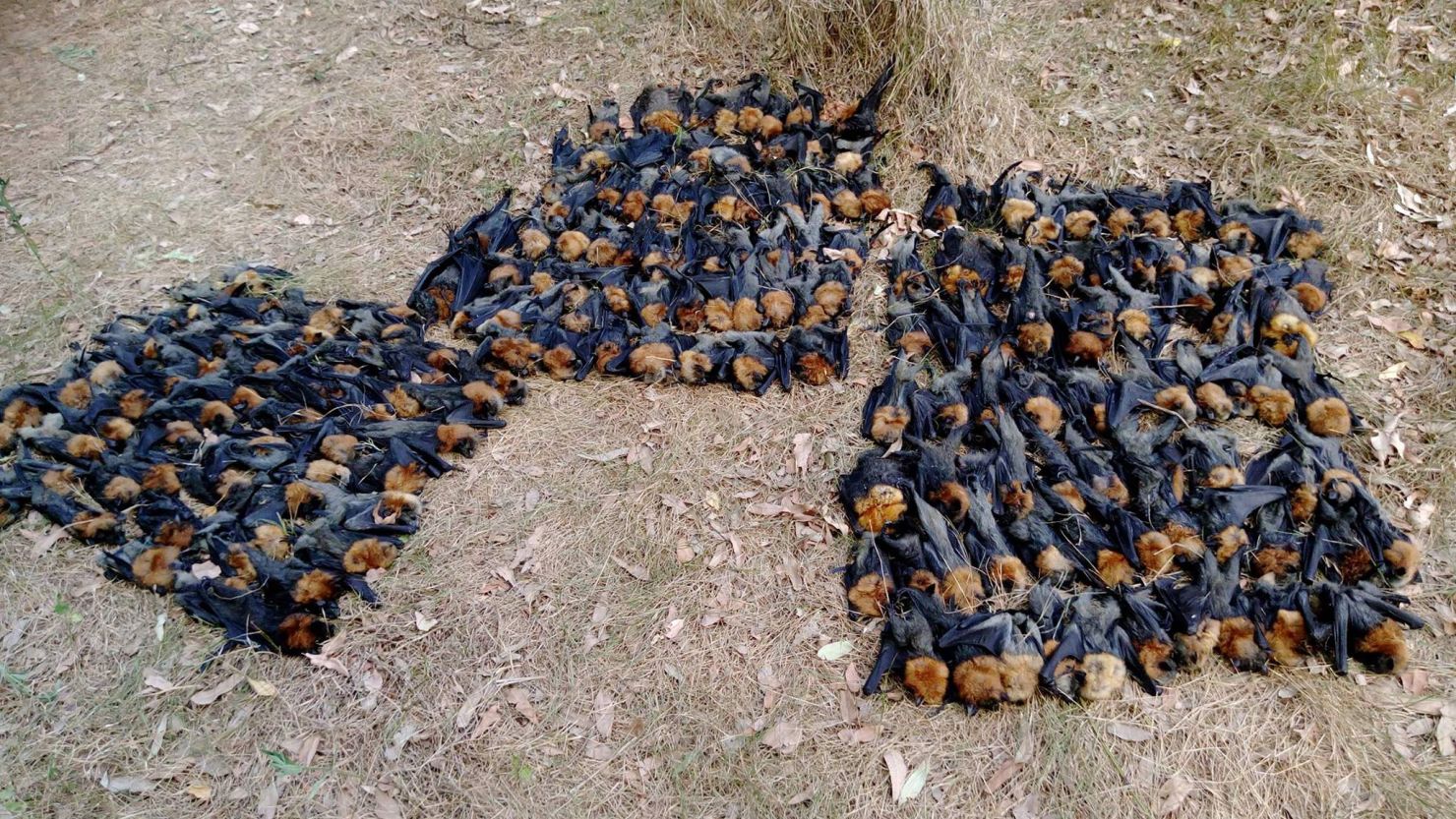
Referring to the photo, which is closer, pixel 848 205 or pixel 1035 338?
pixel 1035 338

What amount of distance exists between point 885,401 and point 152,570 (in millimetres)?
3875

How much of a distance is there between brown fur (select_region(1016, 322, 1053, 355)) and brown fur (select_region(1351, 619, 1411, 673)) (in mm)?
2009

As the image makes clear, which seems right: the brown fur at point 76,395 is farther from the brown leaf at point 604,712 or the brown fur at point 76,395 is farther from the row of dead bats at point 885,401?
the brown leaf at point 604,712

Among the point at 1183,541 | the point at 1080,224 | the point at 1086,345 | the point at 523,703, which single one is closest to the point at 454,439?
the point at 523,703

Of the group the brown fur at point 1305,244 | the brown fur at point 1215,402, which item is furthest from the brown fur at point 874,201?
the brown fur at point 1305,244

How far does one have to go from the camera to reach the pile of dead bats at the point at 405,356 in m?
4.21

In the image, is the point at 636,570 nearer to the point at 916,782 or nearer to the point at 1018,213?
the point at 916,782

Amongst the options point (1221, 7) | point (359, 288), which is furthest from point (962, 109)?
point (359, 288)

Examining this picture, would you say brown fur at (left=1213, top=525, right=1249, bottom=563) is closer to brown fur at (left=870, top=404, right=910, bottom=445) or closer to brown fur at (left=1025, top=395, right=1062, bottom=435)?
brown fur at (left=1025, top=395, right=1062, bottom=435)

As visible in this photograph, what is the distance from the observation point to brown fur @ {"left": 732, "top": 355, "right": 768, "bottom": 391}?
4.81 m

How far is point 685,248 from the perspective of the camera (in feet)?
18.2

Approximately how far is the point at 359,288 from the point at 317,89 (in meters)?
2.69

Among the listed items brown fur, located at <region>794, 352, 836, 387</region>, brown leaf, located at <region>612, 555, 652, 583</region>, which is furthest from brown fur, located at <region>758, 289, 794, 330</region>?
brown leaf, located at <region>612, 555, 652, 583</region>

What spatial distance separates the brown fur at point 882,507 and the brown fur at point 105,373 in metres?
4.45
